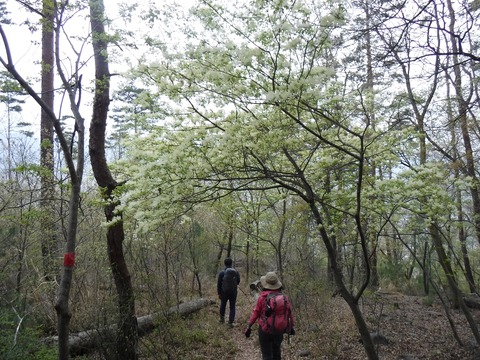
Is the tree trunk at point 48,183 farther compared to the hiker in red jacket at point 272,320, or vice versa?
the hiker in red jacket at point 272,320

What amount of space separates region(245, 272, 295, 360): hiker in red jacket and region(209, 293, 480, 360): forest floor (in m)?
1.86

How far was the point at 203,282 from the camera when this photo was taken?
13344mm

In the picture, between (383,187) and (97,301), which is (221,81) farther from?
(97,301)

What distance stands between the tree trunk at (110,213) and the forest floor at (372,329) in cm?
228

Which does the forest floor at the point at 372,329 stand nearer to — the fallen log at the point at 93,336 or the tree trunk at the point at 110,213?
the fallen log at the point at 93,336

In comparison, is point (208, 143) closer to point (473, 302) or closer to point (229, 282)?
point (229, 282)

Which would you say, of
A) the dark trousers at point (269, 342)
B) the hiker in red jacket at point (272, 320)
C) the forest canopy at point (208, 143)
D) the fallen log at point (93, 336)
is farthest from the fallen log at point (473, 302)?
the fallen log at point (93, 336)

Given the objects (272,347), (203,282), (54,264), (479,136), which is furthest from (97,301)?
(479,136)

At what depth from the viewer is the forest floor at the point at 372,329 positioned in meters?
7.13

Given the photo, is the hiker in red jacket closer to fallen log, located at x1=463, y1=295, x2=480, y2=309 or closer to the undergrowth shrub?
the undergrowth shrub

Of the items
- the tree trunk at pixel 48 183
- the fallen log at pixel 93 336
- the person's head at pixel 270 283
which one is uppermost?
the tree trunk at pixel 48 183

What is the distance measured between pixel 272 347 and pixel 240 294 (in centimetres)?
712

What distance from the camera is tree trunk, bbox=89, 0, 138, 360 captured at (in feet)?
17.6

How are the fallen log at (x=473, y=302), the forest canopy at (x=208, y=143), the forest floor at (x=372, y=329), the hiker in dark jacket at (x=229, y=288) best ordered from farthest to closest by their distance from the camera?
1. the fallen log at (x=473, y=302)
2. the hiker in dark jacket at (x=229, y=288)
3. the forest floor at (x=372, y=329)
4. the forest canopy at (x=208, y=143)
